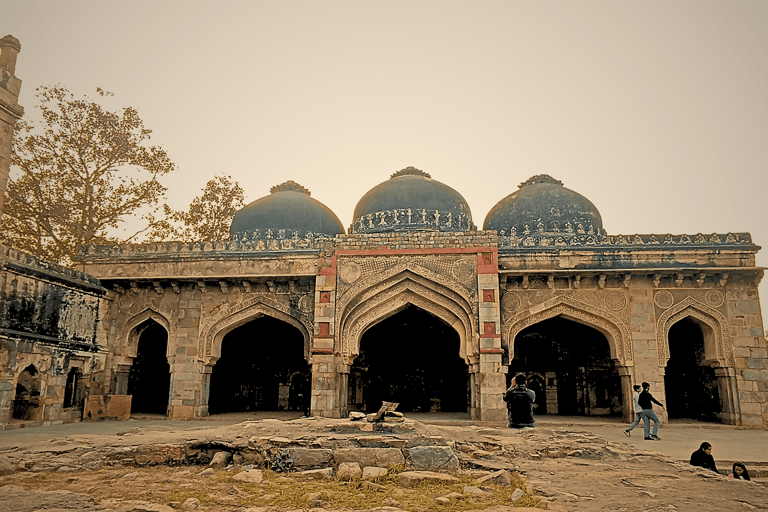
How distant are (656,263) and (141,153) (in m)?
16.2

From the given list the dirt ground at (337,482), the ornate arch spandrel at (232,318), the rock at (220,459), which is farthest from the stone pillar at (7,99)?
the rock at (220,459)

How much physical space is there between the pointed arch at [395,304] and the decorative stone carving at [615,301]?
3130mm

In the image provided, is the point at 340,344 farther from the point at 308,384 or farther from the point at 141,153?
the point at 141,153

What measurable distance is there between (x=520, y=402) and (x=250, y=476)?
3.75 metres

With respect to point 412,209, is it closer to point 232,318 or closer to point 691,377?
point 232,318

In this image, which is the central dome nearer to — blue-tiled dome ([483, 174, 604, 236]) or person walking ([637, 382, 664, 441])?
blue-tiled dome ([483, 174, 604, 236])

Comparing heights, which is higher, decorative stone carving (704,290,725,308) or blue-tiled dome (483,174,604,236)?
blue-tiled dome (483,174,604,236)

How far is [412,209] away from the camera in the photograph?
15633mm

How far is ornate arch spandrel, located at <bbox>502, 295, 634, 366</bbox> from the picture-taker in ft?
40.6

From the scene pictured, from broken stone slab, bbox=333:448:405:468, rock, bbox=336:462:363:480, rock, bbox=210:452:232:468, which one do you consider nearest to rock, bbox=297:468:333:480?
rock, bbox=336:462:363:480

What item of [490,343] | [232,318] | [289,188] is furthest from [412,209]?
[232,318]

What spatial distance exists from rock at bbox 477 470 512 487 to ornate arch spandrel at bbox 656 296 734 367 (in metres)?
8.24

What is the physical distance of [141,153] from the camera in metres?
19.7

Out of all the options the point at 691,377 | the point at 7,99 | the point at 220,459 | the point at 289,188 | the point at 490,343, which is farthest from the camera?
the point at 289,188
